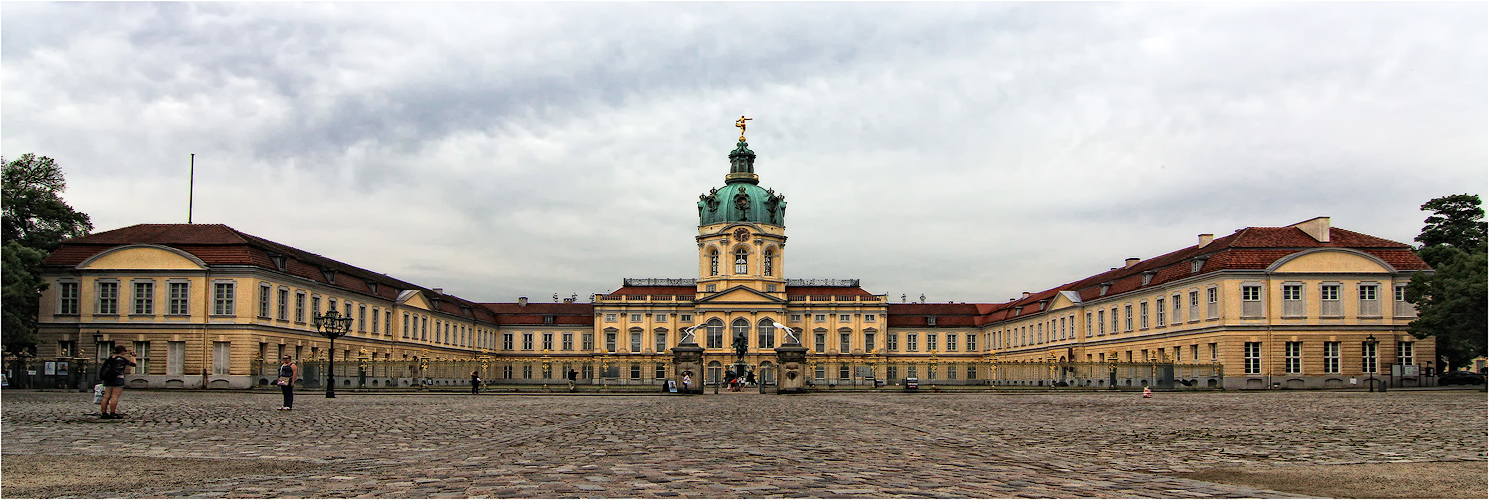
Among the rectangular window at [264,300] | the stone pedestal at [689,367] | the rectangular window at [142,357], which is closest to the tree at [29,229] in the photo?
the rectangular window at [142,357]

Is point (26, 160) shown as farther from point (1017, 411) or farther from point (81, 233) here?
point (1017, 411)

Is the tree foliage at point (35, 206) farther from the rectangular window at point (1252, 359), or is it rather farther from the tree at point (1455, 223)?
the tree at point (1455, 223)

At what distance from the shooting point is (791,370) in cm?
4912

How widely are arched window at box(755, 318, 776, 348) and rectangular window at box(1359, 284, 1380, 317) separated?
2065 inches

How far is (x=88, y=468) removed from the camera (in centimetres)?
1258

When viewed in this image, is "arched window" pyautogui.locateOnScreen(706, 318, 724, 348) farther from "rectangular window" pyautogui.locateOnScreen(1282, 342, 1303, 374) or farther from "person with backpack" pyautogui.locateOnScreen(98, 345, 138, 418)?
"person with backpack" pyautogui.locateOnScreen(98, 345, 138, 418)

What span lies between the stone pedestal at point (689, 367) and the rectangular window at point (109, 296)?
29.2 metres

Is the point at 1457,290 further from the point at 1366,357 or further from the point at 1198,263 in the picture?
the point at 1198,263

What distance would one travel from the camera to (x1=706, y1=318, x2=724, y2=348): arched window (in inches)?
4114

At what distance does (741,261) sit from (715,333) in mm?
7431

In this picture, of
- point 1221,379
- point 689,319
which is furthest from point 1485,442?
point 689,319

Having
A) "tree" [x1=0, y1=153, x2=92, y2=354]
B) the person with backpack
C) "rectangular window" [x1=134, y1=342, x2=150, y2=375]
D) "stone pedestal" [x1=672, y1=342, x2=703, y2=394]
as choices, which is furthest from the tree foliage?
the person with backpack

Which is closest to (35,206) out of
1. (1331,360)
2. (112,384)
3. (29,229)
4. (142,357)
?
(29,229)

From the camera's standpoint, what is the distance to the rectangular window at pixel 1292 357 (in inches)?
2373
